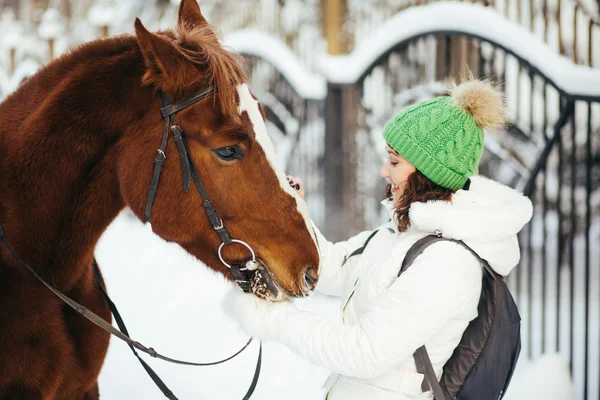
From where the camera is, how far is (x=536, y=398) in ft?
10.9

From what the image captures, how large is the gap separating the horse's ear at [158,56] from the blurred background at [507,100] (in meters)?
0.35

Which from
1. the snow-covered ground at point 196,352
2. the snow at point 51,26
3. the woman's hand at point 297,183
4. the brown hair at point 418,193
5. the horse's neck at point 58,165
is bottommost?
the snow-covered ground at point 196,352

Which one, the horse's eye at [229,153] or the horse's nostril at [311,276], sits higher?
the horse's eye at [229,153]

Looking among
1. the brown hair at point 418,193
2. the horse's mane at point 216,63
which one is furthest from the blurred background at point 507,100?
the brown hair at point 418,193

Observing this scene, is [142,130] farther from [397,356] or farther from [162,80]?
[397,356]

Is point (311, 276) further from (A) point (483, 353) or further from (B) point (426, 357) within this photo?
(A) point (483, 353)

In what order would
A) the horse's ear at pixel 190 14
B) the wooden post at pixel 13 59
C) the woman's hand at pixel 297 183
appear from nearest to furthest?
1. the horse's ear at pixel 190 14
2. the woman's hand at pixel 297 183
3. the wooden post at pixel 13 59

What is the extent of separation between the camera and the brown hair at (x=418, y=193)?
1878mm

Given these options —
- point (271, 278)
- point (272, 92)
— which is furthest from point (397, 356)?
point (272, 92)

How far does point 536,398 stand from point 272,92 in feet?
16.3

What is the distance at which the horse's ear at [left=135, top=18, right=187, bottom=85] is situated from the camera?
5.35 ft

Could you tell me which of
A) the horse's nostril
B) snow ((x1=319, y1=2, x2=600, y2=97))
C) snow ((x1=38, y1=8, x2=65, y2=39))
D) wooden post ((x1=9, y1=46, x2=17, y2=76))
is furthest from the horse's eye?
wooden post ((x1=9, y1=46, x2=17, y2=76))

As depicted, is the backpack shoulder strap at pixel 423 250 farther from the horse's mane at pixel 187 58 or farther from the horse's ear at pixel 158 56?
the horse's ear at pixel 158 56

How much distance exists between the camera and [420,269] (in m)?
1.70
